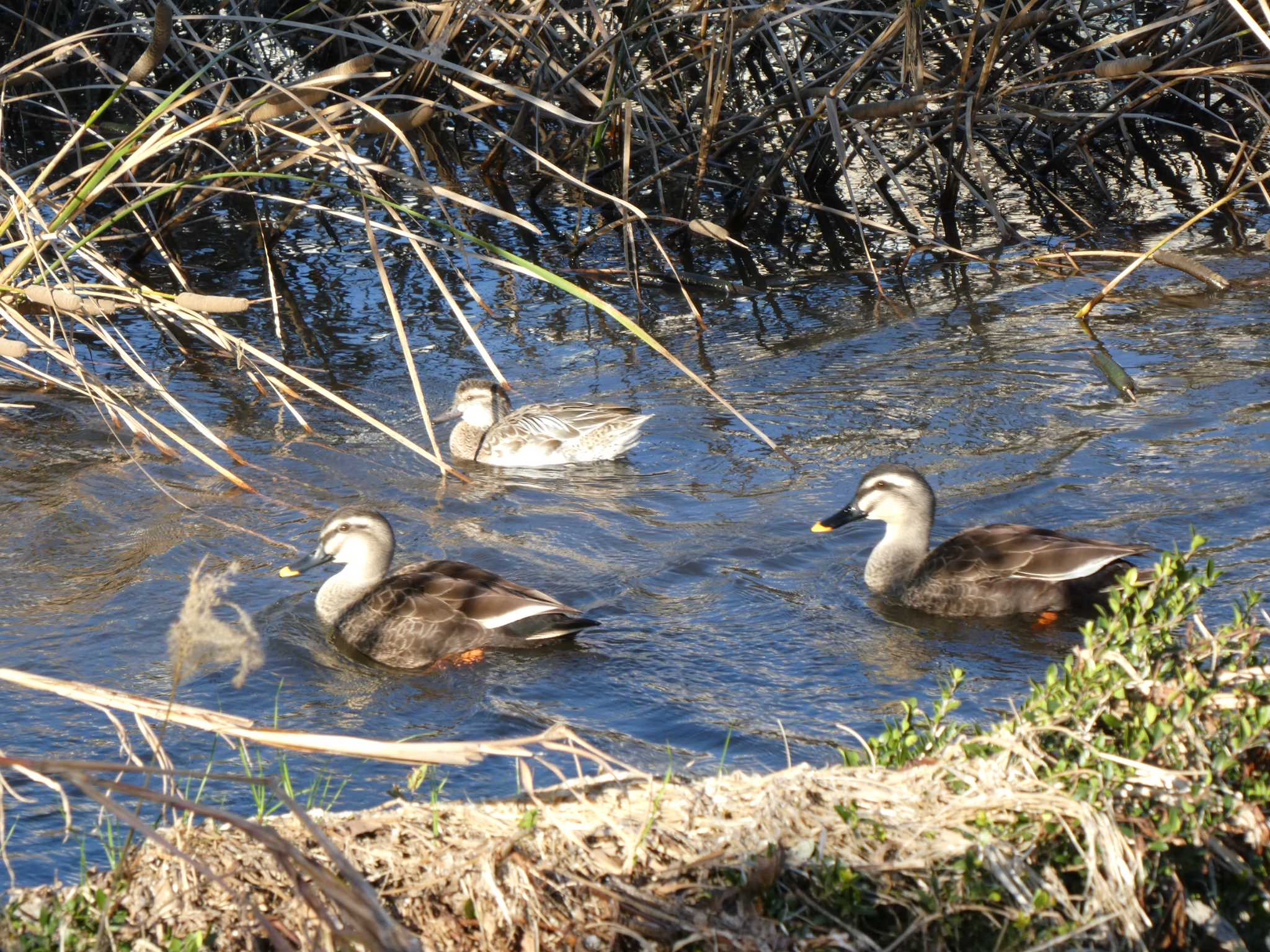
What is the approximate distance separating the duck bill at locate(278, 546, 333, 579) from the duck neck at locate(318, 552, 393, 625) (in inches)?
4.7

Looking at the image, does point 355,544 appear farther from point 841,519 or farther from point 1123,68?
point 1123,68

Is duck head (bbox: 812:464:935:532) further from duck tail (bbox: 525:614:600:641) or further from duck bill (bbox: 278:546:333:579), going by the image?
duck bill (bbox: 278:546:333:579)

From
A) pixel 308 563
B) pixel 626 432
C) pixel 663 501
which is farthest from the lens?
pixel 626 432

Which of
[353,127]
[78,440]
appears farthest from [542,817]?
[78,440]

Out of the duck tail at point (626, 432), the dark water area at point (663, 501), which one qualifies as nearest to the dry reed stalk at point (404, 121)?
the dark water area at point (663, 501)

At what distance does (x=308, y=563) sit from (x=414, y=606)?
772mm

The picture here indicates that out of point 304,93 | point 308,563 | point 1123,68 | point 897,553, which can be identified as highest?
point 304,93

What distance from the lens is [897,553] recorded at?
7.60 m

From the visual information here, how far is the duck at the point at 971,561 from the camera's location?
6.88 m

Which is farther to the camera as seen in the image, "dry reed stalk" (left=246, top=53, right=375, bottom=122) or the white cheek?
the white cheek

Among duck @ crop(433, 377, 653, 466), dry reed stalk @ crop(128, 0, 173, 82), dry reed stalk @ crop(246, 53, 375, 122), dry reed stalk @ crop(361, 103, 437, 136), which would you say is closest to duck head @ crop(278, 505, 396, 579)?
dry reed stalk @ crop(246, 53, 375, 122)

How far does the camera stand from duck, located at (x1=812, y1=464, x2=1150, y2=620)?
6.88 metres

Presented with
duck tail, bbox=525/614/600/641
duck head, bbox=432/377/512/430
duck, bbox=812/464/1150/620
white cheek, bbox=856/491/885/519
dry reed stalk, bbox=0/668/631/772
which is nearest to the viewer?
dry reed stalk, bbox=0/668/631/772

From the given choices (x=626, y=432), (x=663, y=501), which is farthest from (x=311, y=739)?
(x=626, y=432)
